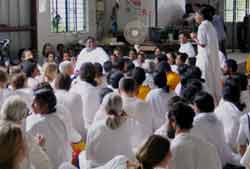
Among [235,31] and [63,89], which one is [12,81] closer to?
[63,89]

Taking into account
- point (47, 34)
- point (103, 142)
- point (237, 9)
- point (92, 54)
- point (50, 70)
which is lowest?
point (103, 142)

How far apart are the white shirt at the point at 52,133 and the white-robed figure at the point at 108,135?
20cm

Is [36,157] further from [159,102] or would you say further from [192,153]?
[159,102]

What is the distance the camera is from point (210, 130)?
390cm

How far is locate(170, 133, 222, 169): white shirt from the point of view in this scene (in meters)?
3.17

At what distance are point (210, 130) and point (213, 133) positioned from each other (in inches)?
1.3

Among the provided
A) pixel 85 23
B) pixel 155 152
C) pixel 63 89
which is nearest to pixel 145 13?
pixel 85 23

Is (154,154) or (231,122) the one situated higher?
(154,154)

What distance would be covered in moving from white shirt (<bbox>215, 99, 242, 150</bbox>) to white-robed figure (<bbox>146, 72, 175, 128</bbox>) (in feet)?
2.89

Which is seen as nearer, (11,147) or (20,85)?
(11,147)

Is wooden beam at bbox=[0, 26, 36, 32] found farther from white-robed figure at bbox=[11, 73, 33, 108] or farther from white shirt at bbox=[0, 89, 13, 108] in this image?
white shirt at bbox=[0, 89, 13, 108]

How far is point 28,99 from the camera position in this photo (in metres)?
4.90

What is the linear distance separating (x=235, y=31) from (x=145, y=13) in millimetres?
3800

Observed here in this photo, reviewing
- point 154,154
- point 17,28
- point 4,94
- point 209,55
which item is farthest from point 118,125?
point 17,28
